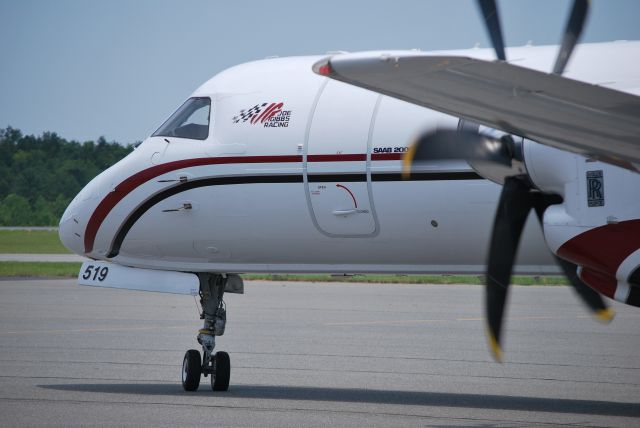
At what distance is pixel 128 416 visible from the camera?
38.0ft

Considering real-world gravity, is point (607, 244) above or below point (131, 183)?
below

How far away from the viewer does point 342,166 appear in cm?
1243

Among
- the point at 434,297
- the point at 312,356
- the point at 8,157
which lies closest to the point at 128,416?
the point at 312,356

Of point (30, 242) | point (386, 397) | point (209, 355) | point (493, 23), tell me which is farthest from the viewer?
point (30, 242)

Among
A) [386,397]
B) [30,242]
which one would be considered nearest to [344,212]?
[386,397]

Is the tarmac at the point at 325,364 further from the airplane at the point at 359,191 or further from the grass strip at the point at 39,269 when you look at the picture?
the grass strip at the point at 39,269

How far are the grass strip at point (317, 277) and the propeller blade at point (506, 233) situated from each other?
883 inches

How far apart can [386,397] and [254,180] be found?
3.26 metres

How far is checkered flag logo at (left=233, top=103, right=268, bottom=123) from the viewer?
527 inches

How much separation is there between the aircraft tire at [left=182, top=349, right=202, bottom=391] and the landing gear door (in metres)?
2.55

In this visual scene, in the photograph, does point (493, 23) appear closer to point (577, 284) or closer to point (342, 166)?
point (577, 284)

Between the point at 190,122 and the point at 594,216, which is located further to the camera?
the point at 190,122

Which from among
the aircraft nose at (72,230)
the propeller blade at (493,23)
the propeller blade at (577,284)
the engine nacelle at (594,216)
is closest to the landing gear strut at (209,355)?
the aircraft nose at (72,230)

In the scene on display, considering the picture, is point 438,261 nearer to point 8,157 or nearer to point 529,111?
point 529,111
